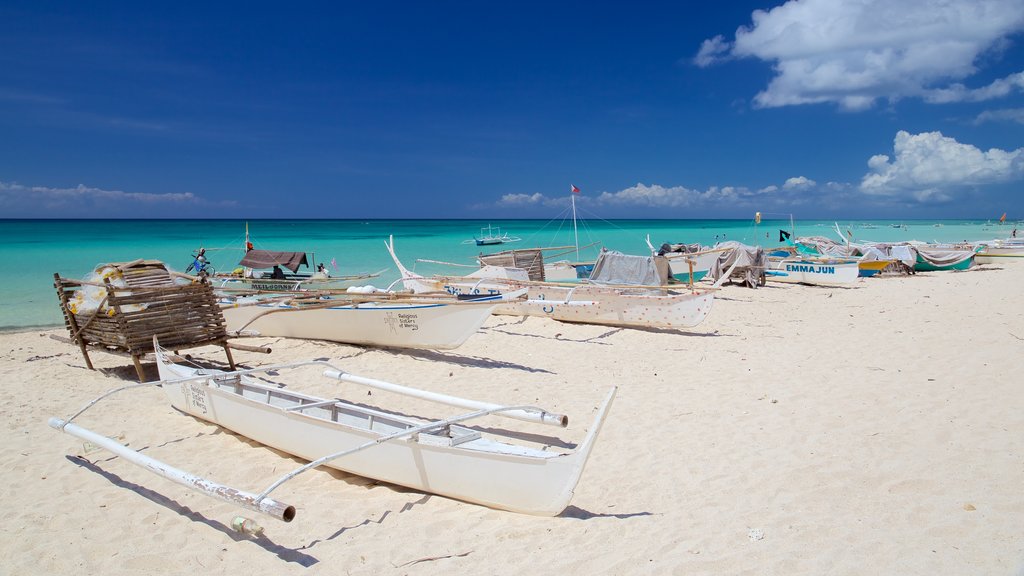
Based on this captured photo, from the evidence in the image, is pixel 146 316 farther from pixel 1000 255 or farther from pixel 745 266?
pixel 1000 255

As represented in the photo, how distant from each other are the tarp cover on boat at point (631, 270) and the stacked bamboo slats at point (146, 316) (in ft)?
26.1

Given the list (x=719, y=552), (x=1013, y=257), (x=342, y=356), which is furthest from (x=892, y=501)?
(x=1013, y=257)

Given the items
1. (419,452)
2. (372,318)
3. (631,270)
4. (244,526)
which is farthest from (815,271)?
(244,526)

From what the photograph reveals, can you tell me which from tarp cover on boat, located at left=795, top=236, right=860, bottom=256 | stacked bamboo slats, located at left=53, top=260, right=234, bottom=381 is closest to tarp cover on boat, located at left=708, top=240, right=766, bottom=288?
tarp cover on boat, located at left=795, top=236, right=860, bottom=256

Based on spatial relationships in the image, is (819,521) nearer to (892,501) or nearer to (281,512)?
(892,501)

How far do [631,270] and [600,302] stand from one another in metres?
1.99

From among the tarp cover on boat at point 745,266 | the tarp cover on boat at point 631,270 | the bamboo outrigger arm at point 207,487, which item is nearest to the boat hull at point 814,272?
the tarp cover on boat at point 745,266

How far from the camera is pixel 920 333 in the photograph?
981 centimetres

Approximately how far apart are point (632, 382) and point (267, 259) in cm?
1349

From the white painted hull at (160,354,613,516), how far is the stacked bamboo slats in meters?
2.14

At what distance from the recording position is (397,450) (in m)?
4.29

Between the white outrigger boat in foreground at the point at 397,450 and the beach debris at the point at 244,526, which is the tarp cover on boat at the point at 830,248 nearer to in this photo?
the white outrigger boat in foreground at the point at 397,450

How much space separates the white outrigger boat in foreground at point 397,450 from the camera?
12.2 feet

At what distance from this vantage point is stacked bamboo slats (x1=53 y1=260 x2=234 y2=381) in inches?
283
